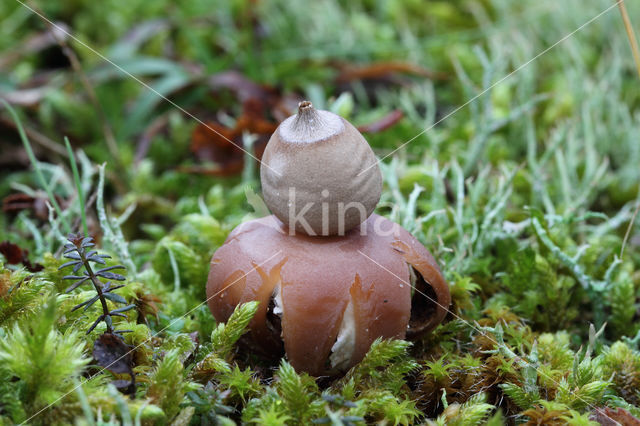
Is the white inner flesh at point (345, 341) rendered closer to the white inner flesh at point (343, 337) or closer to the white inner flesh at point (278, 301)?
the white inner flesh at point (343, 337)

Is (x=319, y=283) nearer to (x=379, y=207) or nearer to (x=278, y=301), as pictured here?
(x=278, y=301)

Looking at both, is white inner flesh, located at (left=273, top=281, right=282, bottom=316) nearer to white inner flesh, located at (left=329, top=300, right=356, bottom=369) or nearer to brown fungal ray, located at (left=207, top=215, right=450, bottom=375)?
brown fungal ray, located at (left=207, top=215, right=450, bottom=375)

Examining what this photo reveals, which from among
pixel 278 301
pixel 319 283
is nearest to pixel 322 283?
pixel 319 283

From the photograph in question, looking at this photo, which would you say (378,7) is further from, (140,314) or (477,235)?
(140,314)

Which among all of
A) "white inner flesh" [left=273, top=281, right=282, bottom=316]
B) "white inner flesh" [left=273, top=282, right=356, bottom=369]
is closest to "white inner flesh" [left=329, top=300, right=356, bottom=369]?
"white inner flesh" [left=273, top=282, right=356, bottom=369]

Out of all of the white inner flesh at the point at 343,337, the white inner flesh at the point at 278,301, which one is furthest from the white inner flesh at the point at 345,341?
the white inner flesh at the point at 278,301

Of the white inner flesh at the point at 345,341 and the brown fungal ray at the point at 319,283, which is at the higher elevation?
the brown fungal ray at the point at 319,283

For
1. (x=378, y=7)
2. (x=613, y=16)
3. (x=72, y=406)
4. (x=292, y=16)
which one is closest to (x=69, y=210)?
(x=72, y=406)

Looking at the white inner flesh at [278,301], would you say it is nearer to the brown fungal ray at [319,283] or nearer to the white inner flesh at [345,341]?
the brown fungal ray at [319,283]
